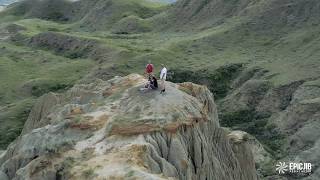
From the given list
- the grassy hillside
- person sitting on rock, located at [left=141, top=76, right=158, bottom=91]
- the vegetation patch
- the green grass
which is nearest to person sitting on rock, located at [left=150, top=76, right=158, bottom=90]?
person sitting on rock, located at [left=141, top=76, right=158, bottom=91]

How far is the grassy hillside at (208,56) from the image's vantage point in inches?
3356

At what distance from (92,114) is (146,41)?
274 ft

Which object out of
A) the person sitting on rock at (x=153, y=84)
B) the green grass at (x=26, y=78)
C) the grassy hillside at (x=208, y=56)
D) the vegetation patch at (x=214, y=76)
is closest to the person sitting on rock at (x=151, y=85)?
the person sitting on rock at (x=153, y=84)

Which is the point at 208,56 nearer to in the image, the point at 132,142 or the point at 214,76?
the point at 214,76

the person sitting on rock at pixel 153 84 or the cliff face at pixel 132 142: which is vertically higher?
the person sitting on rock at pixel 153 84

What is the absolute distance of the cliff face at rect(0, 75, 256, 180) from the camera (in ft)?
107

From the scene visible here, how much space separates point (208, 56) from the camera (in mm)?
106500

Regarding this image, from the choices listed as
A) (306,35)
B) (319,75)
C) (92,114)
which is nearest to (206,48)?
(306,35)

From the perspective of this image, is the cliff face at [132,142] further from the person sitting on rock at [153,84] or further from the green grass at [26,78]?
the green grass at [26,78]

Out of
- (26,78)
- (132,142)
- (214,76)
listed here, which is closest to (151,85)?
(132,142)

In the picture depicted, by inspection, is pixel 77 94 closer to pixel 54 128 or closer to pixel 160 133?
pixel 54 128

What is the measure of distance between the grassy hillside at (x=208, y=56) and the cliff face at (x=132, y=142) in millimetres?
25344

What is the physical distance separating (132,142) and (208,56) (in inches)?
2891

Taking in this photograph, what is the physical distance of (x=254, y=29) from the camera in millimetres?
111438
